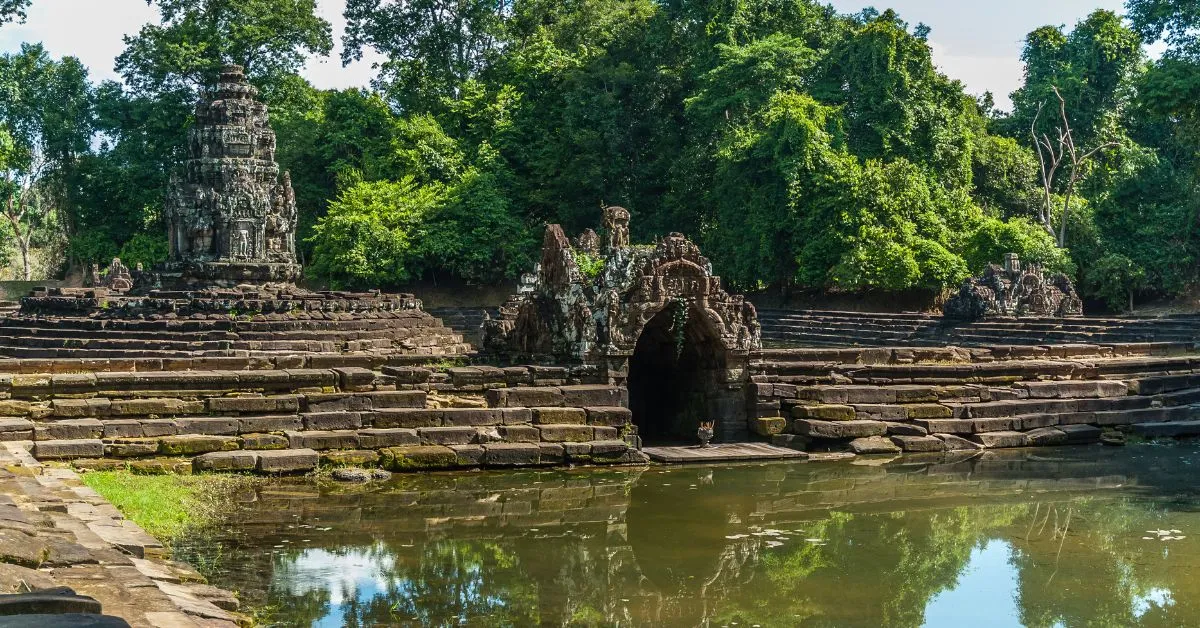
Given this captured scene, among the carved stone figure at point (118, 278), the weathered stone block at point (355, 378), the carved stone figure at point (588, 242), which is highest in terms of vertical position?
the carved stone figure at point (588, 242)

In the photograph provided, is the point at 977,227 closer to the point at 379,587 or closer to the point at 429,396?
the point at 429,396

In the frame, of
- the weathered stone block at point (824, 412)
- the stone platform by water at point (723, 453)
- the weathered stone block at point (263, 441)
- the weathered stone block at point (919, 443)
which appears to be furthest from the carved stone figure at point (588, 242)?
the weathered stone block at point (263, 441)

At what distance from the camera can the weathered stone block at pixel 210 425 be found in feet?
41.4

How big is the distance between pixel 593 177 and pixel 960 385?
1089 inches

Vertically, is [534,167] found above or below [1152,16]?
below

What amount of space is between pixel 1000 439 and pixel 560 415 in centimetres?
563

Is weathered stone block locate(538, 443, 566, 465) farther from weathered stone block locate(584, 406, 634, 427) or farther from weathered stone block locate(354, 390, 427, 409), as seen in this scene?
weathered stone block locate(354, 390, 427, 409)

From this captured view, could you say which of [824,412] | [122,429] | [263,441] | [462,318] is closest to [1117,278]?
[462,318]

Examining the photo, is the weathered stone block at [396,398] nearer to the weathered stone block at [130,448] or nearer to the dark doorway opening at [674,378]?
the weathered stone block at [130,448]

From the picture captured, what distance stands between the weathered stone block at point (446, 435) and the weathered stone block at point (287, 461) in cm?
127

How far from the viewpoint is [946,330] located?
3019cm

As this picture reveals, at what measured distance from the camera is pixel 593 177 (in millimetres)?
42938

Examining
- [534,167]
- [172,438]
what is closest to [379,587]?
[172,438]

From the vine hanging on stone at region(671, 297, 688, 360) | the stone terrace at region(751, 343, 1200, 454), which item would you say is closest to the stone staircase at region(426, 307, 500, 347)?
the vine hanging on stone at region(671, 297, 688, 360)
